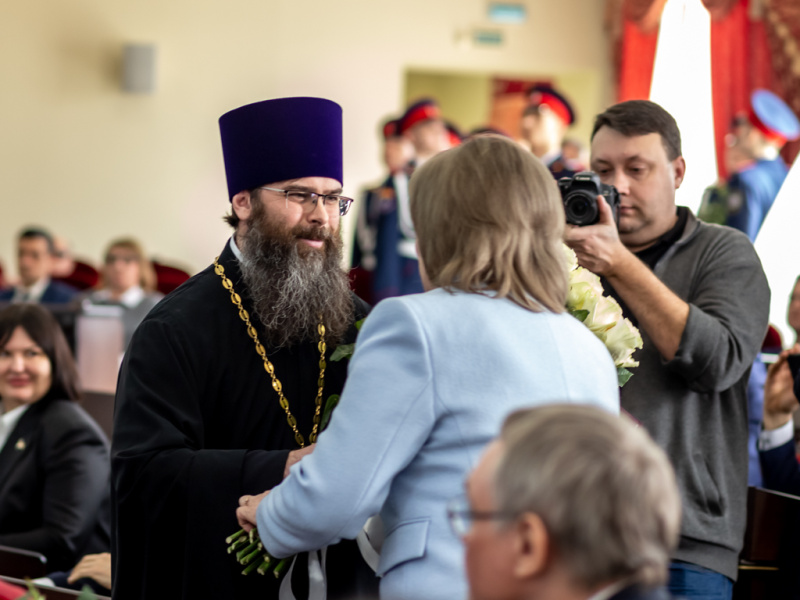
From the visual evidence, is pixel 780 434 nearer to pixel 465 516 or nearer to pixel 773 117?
pixel 465 516

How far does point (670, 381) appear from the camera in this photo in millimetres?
2291

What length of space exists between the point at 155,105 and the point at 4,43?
157 cm

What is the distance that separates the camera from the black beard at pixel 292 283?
Result: 2.34 m

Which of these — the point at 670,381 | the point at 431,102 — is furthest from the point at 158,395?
the point at 431,102

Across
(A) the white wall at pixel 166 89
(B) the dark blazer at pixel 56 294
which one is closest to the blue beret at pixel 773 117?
(A) the white wall at pixel 166 89

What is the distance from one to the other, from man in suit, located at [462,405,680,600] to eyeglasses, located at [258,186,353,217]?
134cm

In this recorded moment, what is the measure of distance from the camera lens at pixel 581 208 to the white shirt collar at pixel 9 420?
2381mm

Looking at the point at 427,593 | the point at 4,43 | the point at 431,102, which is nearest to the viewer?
the point at 427,593

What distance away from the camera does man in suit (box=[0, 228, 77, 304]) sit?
8523mm

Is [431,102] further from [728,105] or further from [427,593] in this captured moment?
[427,593]

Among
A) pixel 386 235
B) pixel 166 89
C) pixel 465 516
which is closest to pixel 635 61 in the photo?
pixel 386 235

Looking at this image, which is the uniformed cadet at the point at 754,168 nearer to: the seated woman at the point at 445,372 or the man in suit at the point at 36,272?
the man in suit at the point at 36,272

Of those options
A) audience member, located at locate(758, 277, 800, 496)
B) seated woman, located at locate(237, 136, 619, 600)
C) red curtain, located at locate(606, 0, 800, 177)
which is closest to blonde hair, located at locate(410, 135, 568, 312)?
seated woman, located at locate(237, 136, 619, 600)

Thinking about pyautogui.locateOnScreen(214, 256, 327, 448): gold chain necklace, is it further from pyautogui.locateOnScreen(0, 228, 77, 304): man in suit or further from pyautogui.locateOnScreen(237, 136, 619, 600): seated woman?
pyautogui.locateOnScreen(0, 228, 77, 304): man in suit
